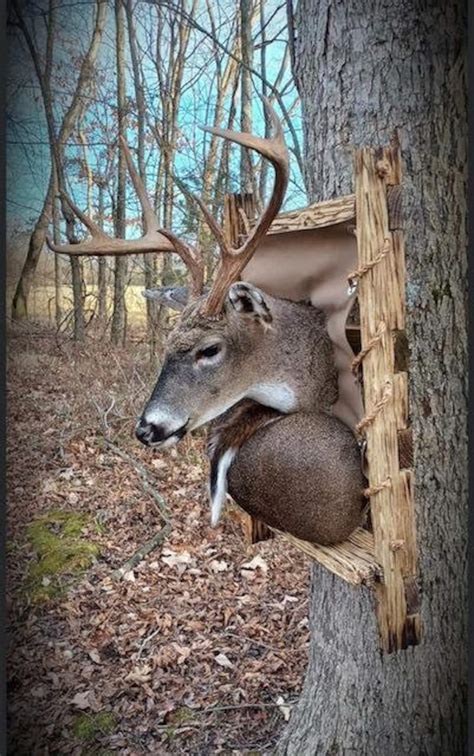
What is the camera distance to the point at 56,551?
3340mm

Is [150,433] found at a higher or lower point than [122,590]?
higher

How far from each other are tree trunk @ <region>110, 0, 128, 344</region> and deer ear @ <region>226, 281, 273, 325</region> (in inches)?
79.1

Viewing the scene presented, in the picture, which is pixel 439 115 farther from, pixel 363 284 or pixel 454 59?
pixel 363 284

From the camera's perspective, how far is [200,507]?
3682mm

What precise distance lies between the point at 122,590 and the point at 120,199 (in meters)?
2.00

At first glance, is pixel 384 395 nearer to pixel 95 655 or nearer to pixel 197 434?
pixel 95 655

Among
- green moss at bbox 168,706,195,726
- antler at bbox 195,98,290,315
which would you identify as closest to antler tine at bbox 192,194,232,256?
antler at bbox 195,98,290,315

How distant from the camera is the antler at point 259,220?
125 cm

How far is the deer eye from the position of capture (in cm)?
137

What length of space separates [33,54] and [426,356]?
2.39m

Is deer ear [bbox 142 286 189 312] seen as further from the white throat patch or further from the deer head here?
the white throat patch

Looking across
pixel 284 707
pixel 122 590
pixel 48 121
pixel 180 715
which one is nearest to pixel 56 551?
pixel 122 590

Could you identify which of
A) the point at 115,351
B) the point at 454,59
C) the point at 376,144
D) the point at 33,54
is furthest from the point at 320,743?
the point at 33,54

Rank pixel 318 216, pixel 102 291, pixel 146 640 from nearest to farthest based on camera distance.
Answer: pixel 318 216, pixel 146 640, pixel 102 291
